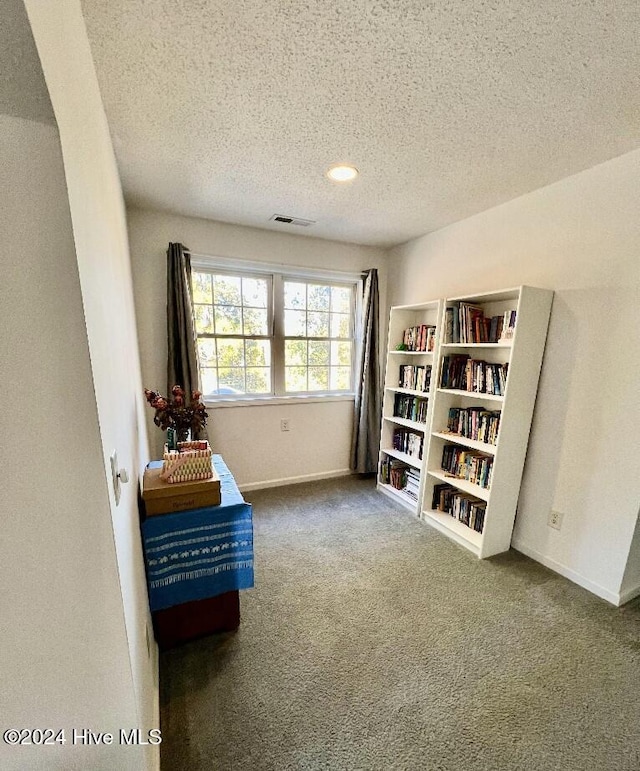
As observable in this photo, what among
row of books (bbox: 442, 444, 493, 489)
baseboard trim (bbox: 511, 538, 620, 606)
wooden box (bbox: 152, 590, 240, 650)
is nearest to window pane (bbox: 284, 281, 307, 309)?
row of books (bbox: 442, 444, 493, 489)

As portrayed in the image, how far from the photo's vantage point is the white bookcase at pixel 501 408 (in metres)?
1.97

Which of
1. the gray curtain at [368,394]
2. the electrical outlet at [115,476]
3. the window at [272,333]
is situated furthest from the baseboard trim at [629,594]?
the electrical outlet at [115,476]

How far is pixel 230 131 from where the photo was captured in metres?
1.51

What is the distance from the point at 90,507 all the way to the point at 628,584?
2.61 metres

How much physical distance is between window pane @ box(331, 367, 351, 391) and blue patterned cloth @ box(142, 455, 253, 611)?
6.44ft

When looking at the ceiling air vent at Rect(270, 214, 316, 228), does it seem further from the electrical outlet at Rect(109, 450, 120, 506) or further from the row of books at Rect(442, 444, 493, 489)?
the electrical outlet at Rect(109, 450, 120, 506)

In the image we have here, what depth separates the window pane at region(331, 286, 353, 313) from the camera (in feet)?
10.7

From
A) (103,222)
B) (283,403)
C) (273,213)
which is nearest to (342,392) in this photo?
(283,403)

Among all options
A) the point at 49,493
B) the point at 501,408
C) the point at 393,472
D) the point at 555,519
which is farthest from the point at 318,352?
the point at 49,493

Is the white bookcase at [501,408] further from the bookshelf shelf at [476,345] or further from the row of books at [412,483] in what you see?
the row of books at [412,483]

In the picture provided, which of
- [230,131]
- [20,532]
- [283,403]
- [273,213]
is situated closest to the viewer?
[20,532]

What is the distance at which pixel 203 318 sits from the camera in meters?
2.79

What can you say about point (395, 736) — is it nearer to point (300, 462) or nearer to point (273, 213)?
point (300, 462)

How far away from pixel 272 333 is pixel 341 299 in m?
0.84
